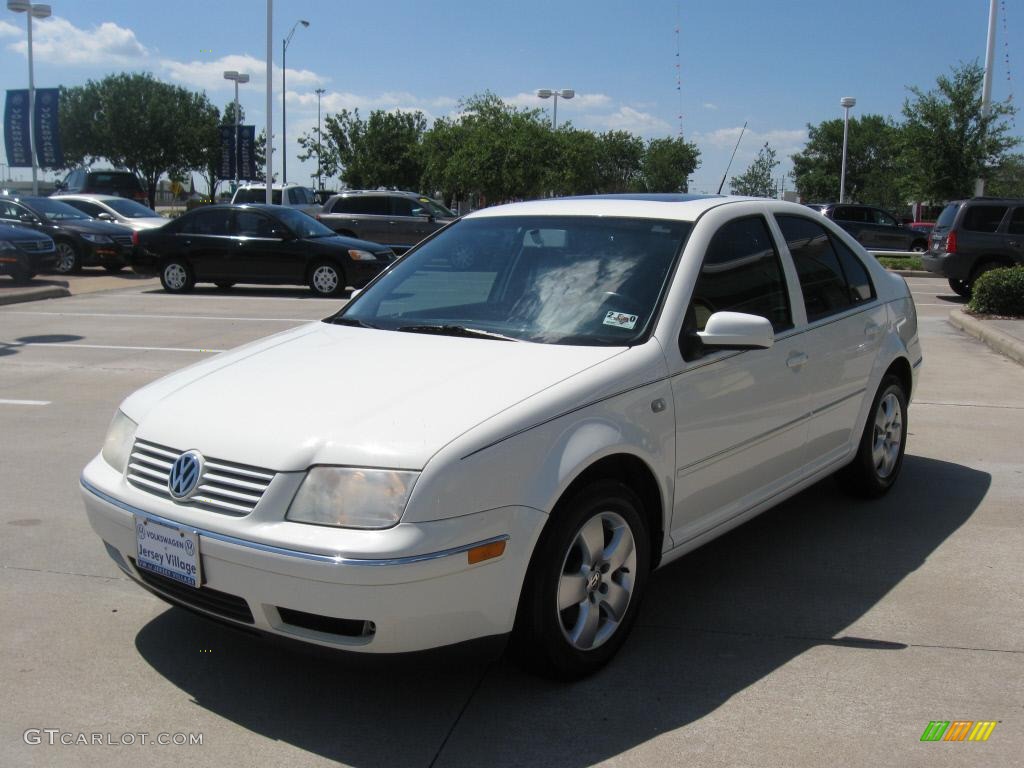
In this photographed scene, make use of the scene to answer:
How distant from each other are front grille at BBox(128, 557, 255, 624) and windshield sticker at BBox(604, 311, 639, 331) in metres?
1.71

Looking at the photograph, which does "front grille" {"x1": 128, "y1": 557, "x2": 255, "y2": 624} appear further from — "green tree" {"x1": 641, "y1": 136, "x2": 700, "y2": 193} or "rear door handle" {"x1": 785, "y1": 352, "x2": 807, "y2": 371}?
"green tree" {"x1": 641, "y1": 136, "x2": 700, "y2": 193}

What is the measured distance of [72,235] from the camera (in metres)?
21.2

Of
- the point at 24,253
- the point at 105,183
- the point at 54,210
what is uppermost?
the point at 105,183

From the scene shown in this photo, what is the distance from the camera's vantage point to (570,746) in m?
3.20

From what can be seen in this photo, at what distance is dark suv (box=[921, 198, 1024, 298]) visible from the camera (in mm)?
17844

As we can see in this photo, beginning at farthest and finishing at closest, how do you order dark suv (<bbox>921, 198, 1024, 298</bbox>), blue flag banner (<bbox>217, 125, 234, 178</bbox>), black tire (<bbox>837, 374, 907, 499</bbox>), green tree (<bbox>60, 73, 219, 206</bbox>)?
green tree (<bbox>60, 73, 219, 206</bbox>) → blue flag banner (<bbox>217, 125, 234, 178</bbox>) → dark suv (<bbox>921, 198, 1024, 298</bbox>) → black tire (<bbox>837, 374, 907, 499</bbox>)

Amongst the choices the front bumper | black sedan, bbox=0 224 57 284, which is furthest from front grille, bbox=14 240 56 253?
the front bumper

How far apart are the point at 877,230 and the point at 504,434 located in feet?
97.0

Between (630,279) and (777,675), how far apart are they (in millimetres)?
1611

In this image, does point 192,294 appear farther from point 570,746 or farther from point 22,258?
point 570,746

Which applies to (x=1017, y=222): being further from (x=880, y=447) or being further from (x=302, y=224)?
(x=880, y=447)

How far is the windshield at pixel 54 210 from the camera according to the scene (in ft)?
70.5

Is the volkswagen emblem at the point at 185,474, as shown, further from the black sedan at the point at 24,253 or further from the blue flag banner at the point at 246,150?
the blue flag banner at the point at 246,150

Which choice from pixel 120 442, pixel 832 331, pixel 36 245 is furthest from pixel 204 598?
pixel 36 245
